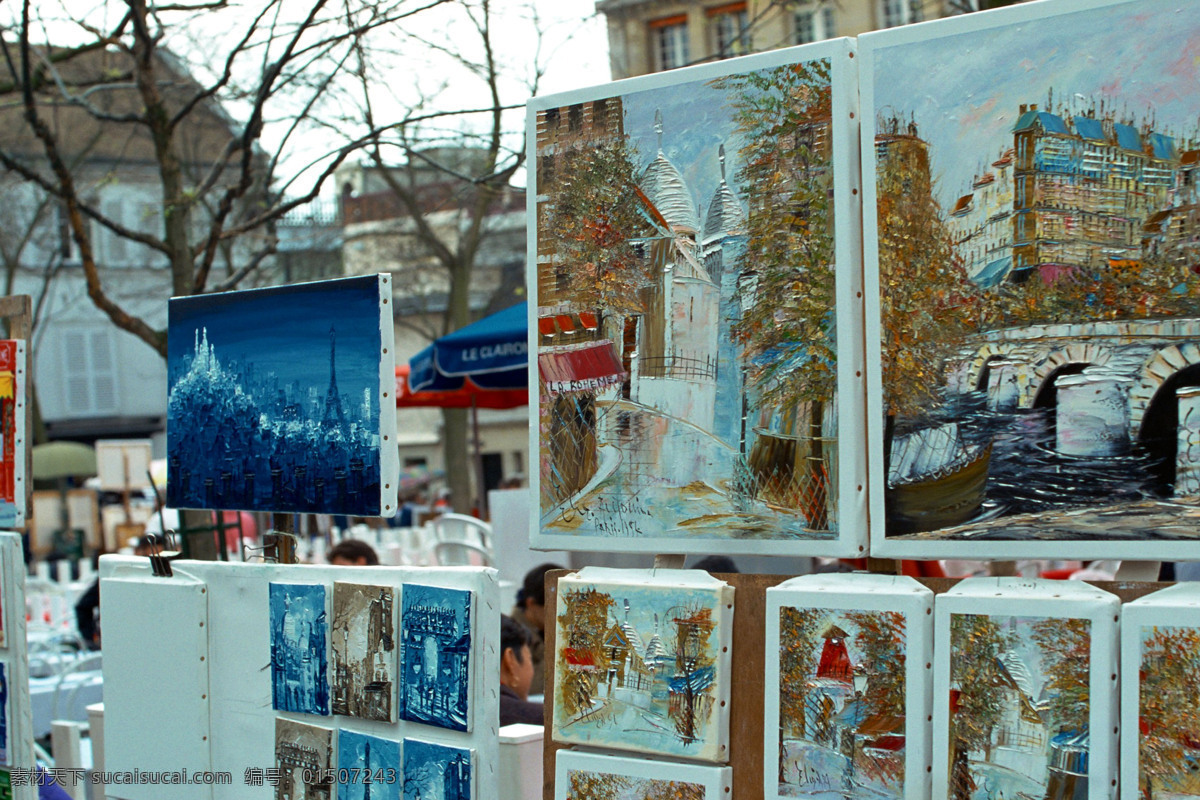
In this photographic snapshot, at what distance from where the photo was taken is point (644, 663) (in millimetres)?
2000

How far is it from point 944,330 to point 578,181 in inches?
29.4

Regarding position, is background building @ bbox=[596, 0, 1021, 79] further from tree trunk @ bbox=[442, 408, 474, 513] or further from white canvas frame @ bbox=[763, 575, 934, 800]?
white canvas frame @ bbox=[763, 575, 934, 800]

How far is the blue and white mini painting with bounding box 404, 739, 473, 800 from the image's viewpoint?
2.13 metres

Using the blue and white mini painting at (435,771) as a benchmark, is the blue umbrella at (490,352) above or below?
above

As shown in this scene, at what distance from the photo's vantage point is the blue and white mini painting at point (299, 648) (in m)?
2.37

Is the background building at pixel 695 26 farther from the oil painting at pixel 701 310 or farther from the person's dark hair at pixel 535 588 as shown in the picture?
the oil painting at pixel 701 310

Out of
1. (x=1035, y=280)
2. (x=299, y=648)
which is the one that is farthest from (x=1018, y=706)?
(x=299, y=648)

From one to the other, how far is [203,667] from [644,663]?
110cm

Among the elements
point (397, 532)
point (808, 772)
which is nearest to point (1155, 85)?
point (808, 772)

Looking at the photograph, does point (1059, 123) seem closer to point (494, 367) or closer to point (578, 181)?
point (578, 181)

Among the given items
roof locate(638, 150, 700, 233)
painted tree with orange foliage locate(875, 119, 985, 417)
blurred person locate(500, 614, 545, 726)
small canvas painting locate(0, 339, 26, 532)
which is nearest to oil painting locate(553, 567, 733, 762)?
painted tree with orange foliage locate(875, 119, 985, 417)

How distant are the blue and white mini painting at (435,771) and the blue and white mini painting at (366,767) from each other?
0.12 feet

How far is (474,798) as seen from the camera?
2.11 meters

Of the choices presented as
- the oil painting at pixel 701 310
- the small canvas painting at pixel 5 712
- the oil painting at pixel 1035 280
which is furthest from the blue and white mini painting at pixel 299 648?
the oil painting at pixel 1035 280
